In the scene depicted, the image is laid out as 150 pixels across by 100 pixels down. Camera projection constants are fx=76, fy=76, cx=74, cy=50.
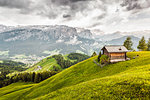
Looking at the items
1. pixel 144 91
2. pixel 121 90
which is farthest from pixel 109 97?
pixel 144 91

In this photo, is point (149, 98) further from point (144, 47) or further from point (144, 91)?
point (144, 47)

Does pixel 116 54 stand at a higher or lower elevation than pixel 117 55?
higher

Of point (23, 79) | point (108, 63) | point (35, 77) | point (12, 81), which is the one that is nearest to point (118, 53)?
point (108, 63)

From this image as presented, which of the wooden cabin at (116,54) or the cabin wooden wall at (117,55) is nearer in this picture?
the wooden cabin at (116,54)

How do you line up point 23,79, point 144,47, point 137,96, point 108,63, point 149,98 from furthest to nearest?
point 23,79
point 144,47
point 108,63
point 137,96
point 149,98

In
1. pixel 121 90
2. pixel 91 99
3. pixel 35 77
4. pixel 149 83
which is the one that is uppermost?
pixel 149 83

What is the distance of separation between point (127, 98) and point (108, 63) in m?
29.2

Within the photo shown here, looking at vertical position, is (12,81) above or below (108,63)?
below

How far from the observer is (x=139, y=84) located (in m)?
12.8

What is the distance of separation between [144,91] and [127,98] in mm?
2600

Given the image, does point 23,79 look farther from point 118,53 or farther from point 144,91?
point 144,91

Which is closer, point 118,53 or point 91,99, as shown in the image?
point 91,99

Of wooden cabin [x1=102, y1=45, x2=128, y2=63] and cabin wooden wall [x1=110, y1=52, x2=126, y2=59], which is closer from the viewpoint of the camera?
wooden cabin [x1=102, y1=45, x2=128, y2=63]

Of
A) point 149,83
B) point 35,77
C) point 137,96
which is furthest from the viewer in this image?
point 35,77
